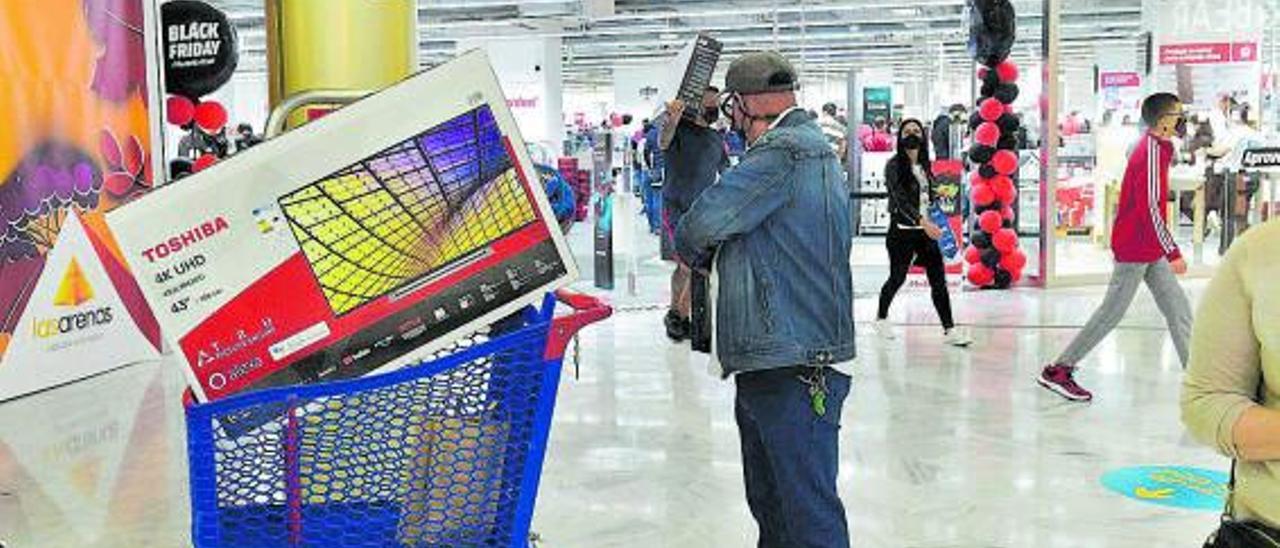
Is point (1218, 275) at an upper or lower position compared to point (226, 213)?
lower

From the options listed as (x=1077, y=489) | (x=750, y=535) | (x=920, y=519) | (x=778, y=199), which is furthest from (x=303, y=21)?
(x=1077, y=489)

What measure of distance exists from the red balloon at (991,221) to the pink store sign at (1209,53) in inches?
74.4

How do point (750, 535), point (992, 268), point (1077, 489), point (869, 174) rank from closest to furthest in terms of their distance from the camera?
point (750, 535) → point (1077, 489) → point (992, 268) → point (869, 174)

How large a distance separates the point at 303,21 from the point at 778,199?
117 centimetres

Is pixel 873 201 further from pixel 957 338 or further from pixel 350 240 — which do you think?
pixel 350 240

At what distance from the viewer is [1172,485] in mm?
4430

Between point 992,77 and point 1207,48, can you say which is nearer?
point 992,77

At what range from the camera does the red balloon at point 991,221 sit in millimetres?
9836

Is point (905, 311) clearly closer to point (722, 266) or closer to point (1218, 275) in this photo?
point (722, 266)

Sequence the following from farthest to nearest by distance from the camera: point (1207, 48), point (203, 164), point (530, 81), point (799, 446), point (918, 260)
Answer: point (530, 81) < point (1207, 48) < point (918, 260) < point (799, 446) < point (203, 164)

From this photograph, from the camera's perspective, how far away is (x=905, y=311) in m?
9.05

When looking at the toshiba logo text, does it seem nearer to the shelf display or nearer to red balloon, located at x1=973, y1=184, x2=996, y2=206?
red balloon, located at x1=973, y1=184, x2=996, y2=206

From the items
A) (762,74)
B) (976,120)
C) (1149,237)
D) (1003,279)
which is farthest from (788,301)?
(1003,279)

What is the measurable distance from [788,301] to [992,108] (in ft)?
24.1
